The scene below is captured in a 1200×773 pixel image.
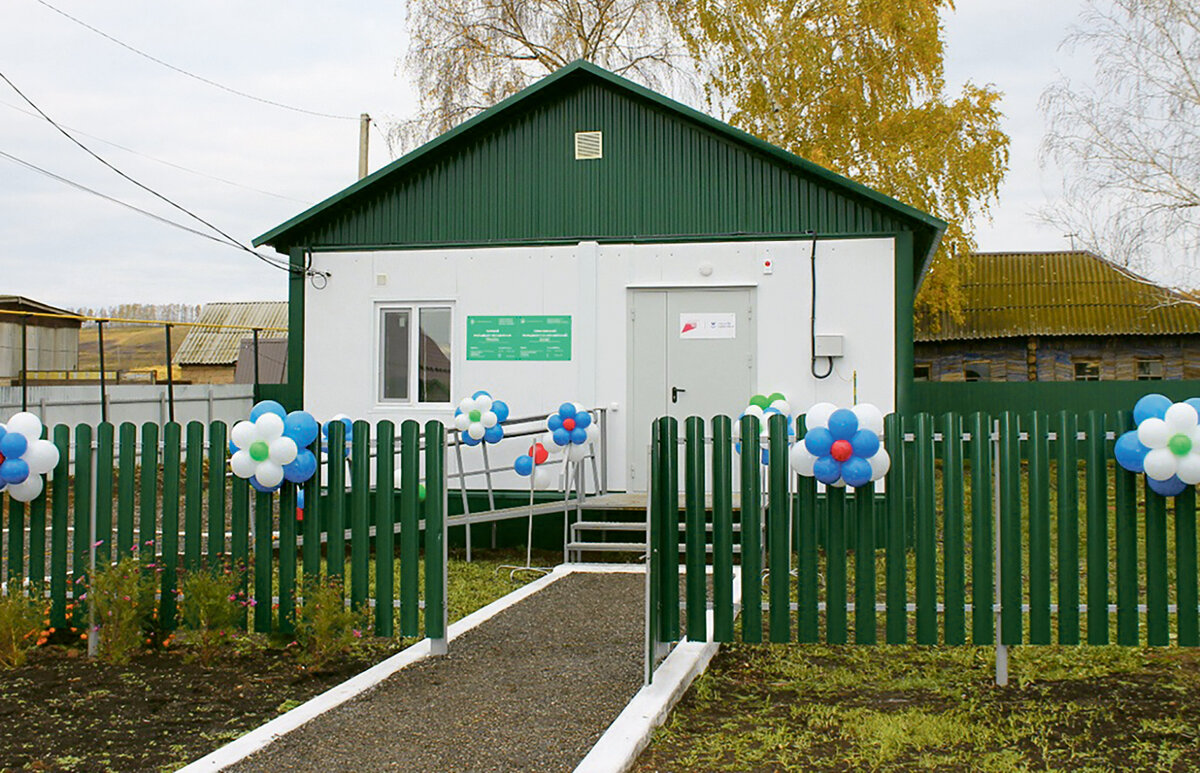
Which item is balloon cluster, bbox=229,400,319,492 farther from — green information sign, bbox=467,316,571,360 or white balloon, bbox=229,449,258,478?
green information sign, bbox=467,316,571,360

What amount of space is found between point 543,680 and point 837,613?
1.75 metres

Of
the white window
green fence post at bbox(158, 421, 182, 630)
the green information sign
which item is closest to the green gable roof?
the white window

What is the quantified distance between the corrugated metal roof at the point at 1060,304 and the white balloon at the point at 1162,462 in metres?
22.1

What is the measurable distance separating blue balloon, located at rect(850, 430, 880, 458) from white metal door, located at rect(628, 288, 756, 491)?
598 centimetres

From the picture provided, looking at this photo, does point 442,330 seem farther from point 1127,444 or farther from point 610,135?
point 1127,444

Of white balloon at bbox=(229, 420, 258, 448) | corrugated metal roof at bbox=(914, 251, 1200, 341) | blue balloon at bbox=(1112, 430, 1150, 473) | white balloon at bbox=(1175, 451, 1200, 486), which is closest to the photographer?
white balloon at bbox=(1175, 451, 1200, 486)

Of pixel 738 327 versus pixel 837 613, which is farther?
pixel 738 327

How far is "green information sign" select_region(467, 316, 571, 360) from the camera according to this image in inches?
489

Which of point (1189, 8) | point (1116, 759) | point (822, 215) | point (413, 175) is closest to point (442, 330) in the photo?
point (413, 175)

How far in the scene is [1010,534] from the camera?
6.25m

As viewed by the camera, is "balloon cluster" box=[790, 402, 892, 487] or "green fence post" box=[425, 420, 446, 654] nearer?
"balloon cluster" box=[790, 402, 892, 487]

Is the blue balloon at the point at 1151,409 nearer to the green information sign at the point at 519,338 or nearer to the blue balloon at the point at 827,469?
the blue balloon at the point at 827,469

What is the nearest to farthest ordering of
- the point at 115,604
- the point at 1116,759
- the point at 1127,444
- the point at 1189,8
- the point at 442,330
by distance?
the point at 1116,759
the point at 1127,444
the point at 115,604
the point at 442,330
the point at 1189,8

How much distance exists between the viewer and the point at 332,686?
628cm
